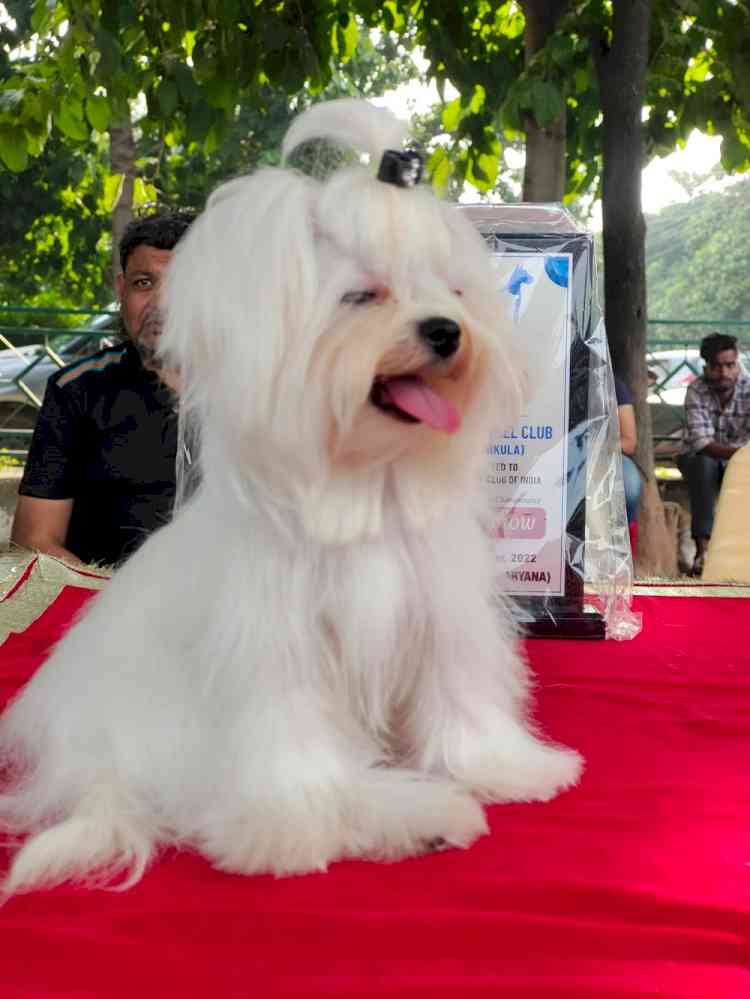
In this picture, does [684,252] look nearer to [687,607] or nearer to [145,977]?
[687,607]

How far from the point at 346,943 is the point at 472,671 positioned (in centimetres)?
50

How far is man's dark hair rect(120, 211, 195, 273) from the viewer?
2.77 metres

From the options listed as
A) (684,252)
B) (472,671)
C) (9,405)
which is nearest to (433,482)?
(472,671)

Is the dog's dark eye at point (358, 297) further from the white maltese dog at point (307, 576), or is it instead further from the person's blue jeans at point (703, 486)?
the person's blue jeans at point (703, 486)

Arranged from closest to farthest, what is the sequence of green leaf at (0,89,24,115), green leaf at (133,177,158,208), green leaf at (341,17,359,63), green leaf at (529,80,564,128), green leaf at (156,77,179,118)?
1. green leaf at (529,80,564,128)
2. green leaf at (156,77,179,118)
3. green leaf at (0,89,24,115)
4. green leaf at (341,17,359,63)
5. green leaf at (133,177,158,208)

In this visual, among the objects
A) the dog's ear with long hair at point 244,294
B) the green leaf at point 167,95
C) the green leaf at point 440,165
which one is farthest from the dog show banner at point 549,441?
the green leaf at point 440,165

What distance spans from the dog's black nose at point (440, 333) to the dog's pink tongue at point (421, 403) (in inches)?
2.1

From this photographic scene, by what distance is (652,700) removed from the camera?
180 centimetres

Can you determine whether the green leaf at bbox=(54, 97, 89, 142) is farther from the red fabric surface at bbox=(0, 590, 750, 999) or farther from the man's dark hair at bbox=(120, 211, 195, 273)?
the red fabric surface at bbox=(0, 590, 750, 999)

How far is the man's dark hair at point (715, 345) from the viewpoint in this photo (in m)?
5.87

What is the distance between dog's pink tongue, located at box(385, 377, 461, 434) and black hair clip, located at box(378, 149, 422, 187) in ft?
0.80

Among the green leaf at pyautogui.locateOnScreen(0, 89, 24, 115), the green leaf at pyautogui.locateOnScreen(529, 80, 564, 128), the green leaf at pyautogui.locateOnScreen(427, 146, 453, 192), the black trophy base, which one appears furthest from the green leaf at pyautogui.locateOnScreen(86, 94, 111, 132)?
the black trophy base

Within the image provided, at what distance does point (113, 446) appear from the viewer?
111 inches

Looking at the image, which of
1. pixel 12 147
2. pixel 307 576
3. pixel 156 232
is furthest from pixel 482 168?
pixel 307 576
